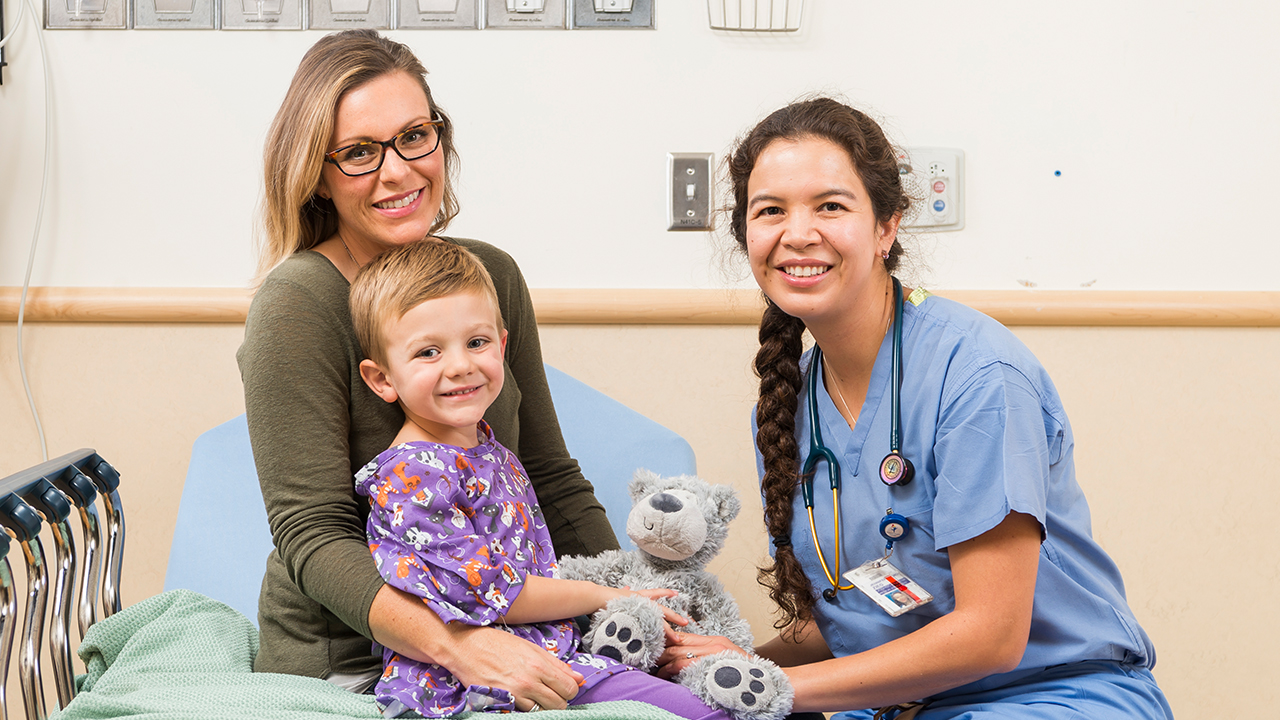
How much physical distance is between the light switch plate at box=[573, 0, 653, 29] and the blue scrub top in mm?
953

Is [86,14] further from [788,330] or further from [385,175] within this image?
[788,330]

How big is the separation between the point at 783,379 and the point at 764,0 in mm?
902

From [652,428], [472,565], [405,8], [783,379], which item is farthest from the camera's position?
[405,8]

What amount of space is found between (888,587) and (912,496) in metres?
0.12

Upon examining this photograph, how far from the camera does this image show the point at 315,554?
100 centimetres

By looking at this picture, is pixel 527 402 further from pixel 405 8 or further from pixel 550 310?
pixel 405 8

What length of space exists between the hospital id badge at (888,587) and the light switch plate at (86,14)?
1.77 meters

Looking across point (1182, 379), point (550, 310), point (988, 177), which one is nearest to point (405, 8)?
point (550, 310)

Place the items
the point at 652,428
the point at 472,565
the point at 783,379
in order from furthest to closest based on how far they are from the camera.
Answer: the point at 652,428
the point at 783,379
the point at 472,565

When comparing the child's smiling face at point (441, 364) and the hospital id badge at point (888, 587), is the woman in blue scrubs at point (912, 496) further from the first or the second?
the child's smiling face at point (441, 364)

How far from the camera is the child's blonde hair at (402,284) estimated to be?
40.9 inches

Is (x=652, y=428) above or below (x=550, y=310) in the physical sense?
below

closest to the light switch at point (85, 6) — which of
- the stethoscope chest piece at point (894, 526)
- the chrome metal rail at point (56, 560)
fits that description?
the chrome metal rail at point (56, 560)

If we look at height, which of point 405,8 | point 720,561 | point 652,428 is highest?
point 405,8
